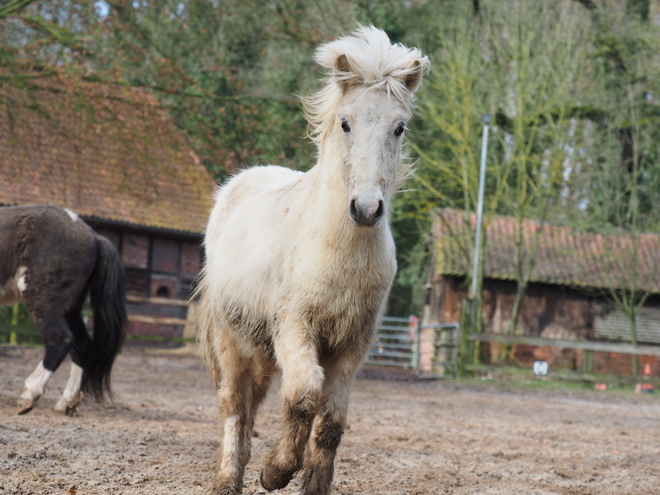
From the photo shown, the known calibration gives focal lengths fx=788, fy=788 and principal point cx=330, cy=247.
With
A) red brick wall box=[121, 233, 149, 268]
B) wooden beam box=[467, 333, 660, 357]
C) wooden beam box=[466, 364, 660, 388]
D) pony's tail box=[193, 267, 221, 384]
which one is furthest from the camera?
red brick wall box=[121, 233, 149, 268]

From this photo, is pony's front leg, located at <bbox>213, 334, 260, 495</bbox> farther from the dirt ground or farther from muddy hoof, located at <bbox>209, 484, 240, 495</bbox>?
the dirt ground

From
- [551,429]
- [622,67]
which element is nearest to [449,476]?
[551,429]

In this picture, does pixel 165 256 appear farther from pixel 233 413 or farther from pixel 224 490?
pixel 224 490

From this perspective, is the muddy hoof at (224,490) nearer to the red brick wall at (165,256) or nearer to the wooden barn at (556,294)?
the red brick wall at (165,256)

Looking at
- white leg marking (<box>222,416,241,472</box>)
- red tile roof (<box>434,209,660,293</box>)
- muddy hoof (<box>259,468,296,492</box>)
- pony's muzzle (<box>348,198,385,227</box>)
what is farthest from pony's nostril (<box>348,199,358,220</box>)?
red tile roof (<box>434,209,660,293</box>)

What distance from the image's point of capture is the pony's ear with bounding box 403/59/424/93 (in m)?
4.24

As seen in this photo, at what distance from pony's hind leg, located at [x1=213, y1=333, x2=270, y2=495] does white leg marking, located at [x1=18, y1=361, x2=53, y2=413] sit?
9.47ft

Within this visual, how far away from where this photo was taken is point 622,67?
2684 centimetres

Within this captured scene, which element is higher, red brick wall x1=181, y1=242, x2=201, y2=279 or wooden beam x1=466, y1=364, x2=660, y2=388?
red brick wall x1=181, y1=242, x2=201, y2=279

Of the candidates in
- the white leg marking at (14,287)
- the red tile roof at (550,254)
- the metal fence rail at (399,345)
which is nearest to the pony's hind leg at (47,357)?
the white leg marking at (14,287)

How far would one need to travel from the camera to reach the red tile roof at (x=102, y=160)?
43.7 ft

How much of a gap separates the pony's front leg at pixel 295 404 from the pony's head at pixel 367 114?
738 mm

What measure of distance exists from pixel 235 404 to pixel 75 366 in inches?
142

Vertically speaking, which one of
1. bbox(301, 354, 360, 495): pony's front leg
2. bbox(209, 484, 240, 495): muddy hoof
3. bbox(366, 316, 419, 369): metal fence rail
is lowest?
bbox(366, 316, 419, 369): metal fence rail
